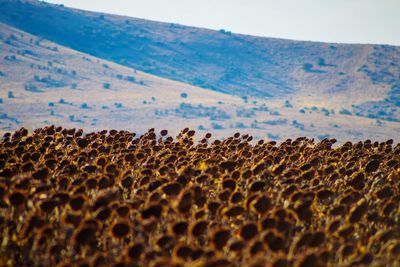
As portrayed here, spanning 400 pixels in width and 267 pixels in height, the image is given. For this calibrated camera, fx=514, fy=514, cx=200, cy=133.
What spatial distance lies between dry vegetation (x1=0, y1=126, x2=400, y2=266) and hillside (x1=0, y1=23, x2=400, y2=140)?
169 ft

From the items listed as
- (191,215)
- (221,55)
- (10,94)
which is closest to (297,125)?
(10,94)

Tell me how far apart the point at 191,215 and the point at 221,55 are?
11318 cm

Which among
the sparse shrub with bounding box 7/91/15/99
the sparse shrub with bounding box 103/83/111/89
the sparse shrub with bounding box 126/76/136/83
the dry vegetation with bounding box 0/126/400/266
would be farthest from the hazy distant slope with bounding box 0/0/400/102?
the dry vegetation with bounding box 0/126/400/266

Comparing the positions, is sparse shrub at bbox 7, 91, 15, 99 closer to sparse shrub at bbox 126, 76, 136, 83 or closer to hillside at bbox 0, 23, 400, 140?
hillside at bbox 0, 23, 400, 140

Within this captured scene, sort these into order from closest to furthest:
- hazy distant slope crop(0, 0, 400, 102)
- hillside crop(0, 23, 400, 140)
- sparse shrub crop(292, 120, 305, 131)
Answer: hillside crop(0, 23, 400, 140) < sparse shrub crop(292, 120, 305, 131) < hazy distant slope crop(0, 0, 400, 102)

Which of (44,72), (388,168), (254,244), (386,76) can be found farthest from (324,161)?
(386,76)

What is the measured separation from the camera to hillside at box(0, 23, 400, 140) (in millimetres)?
60531

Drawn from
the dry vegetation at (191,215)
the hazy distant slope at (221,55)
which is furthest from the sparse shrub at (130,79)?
the dry vegetation at (191,215)

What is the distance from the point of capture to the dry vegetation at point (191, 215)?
3.81m

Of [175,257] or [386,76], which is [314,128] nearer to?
[386,76]

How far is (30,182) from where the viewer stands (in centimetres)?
513

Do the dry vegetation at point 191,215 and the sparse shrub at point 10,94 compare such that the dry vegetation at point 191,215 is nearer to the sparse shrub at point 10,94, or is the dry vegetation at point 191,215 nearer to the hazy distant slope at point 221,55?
the sparse shrub at point 10,94

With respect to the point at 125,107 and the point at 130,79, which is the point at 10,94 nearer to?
the point at 125,107

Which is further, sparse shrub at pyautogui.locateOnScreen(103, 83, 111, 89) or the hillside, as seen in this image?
sparse shrub at pyautogui.locateOnScreen(103, 83, 111, 89)
